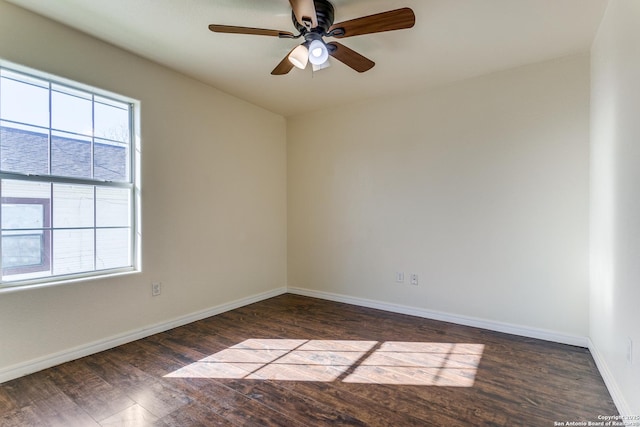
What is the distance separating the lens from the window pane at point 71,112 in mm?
2393

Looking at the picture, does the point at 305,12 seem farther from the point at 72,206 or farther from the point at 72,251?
the point at 72,251

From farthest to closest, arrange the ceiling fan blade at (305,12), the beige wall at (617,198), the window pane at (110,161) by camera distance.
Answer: the window pane at (110,161) < the ceiling fan blade at (305,12) < the beige wall at (617,198)

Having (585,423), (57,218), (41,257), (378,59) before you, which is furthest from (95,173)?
(585,423)

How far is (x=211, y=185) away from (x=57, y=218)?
56.0 inches

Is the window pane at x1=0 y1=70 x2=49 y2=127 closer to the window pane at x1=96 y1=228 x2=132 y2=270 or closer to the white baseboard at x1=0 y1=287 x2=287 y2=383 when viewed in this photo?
the window pane at x1=96 y1=228 x2=132 y2=270

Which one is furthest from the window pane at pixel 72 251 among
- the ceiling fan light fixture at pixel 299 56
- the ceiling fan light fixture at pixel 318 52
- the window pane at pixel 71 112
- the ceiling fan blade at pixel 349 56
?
the ceiling fan blade at pixel 349 56

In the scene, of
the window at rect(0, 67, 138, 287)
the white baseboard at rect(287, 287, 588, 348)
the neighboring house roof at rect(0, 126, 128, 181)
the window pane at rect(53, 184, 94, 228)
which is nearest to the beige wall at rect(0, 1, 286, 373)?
the window at rect(0, 67, 138, 287)

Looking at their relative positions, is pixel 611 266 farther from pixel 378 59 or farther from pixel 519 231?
pixel 378 59

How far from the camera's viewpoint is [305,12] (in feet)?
5.86

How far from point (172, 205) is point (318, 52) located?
6.76 ft

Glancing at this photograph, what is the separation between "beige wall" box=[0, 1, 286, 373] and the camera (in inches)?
87.8

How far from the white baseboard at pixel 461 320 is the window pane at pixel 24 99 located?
11.0ft

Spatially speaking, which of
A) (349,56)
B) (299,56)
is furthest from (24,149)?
(349,56)

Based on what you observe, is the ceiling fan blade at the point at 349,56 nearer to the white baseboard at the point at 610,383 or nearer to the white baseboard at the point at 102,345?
the white baseboard at the point at 610,383
